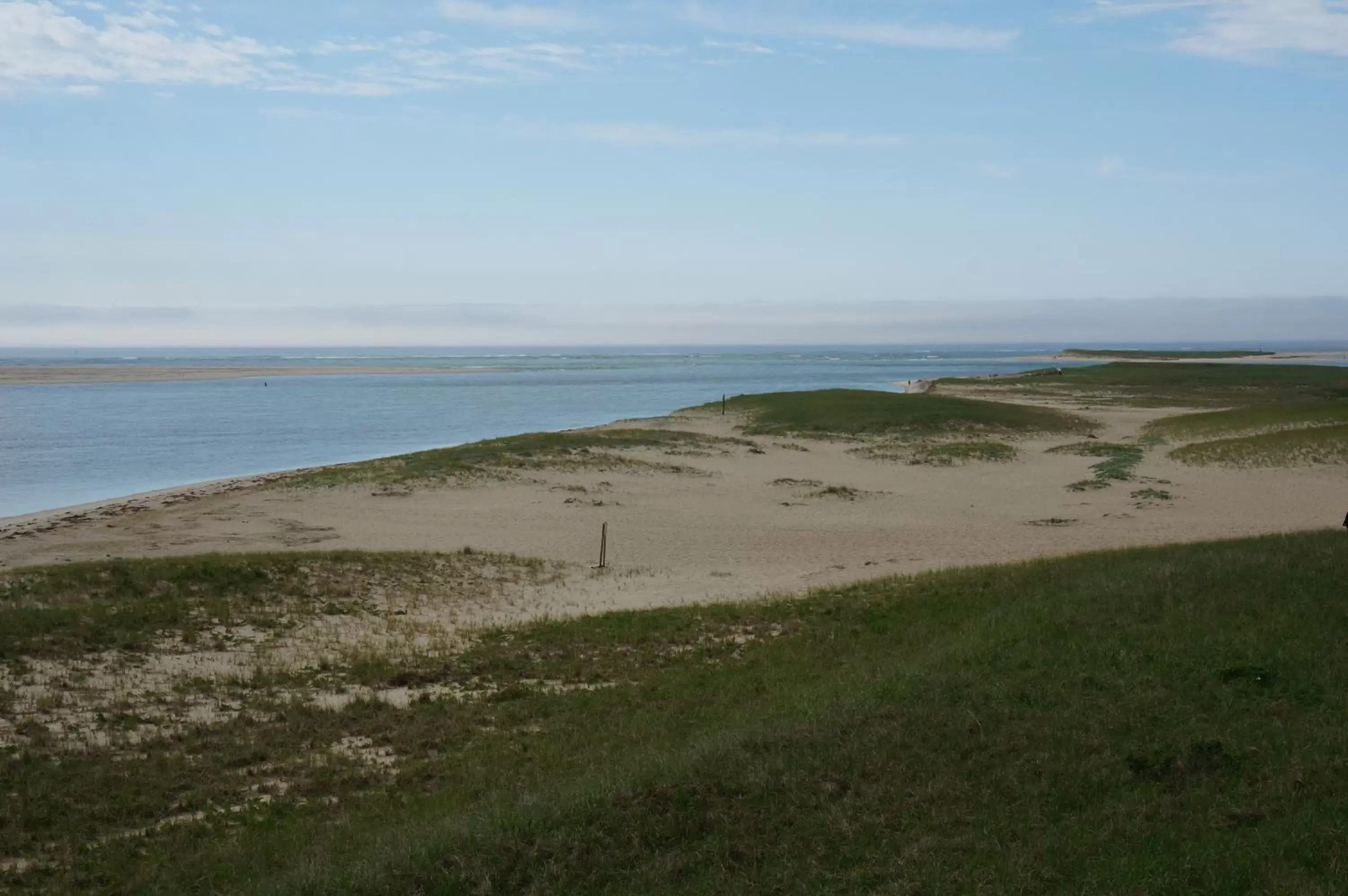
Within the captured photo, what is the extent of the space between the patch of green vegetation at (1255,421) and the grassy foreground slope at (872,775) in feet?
136

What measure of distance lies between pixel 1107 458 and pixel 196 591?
38.8 meters

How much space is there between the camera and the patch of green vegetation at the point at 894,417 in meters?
57.1

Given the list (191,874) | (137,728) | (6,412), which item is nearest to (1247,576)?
(191,874)

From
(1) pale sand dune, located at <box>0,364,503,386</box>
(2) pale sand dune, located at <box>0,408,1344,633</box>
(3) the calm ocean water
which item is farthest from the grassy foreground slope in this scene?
(1) pale sand dune, located at <box>0,364,503,386</box>

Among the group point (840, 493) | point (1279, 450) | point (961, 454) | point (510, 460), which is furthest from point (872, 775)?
point (961, 454)

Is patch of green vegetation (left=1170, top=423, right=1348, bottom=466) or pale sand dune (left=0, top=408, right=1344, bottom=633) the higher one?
patch of green vegetation (left=1170, top=423, right=1348, bottom=466)

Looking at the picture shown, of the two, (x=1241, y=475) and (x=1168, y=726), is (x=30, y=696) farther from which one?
(x=1241, y=475)

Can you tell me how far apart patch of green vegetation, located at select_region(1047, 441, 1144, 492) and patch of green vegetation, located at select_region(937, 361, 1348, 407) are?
101ft

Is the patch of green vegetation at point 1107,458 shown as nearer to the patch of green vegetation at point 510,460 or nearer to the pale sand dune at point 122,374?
the patch of green vegetation at point 510,460

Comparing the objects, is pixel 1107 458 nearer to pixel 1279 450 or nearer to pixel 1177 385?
pixel 1279 450

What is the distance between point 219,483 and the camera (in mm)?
40250

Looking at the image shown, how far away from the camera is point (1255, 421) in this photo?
A: 53.0 m

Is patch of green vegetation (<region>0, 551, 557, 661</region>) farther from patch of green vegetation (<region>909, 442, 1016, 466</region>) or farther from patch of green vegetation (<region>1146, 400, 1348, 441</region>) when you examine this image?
patch of green vegetation (<region>1146, 400, 1348, 441</region>)

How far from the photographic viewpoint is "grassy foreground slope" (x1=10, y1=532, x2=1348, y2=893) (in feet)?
24.5
